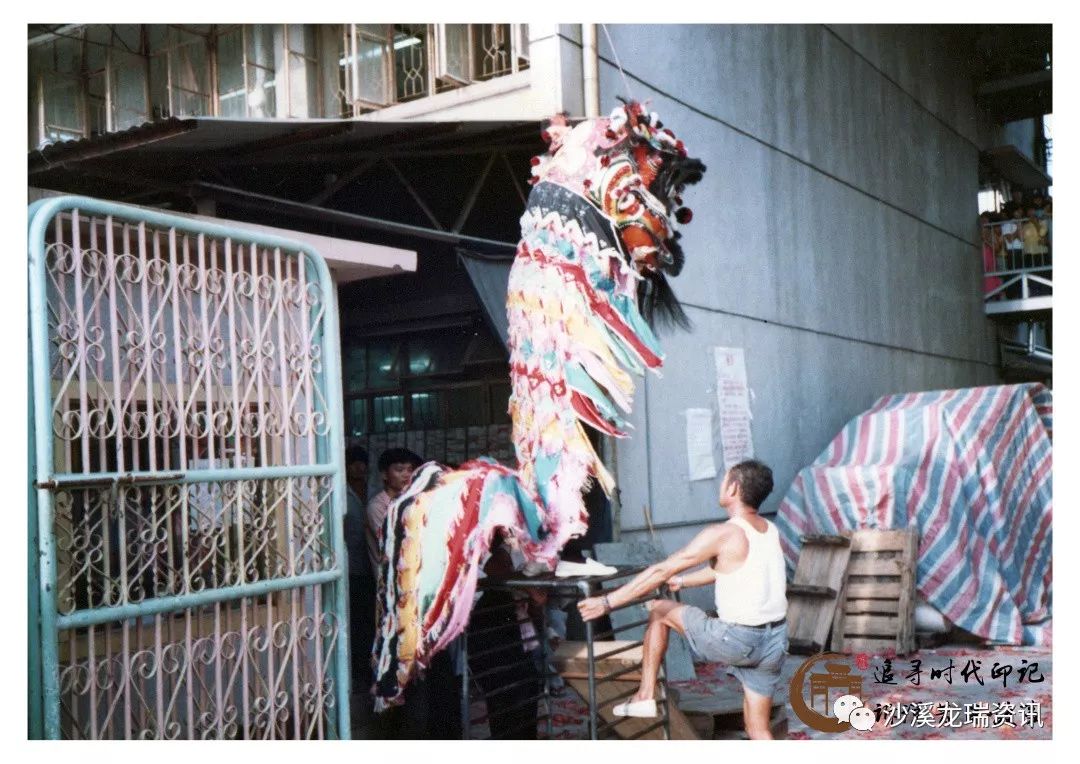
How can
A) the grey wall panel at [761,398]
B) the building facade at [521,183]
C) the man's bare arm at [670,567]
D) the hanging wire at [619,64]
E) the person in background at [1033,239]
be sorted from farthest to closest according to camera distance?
the person in background at [1033,239]
the grey wall panel at [761,398]
the hanging wire at [619,64]
the building facade at [521,183]
the man's bare arm at [670,567]

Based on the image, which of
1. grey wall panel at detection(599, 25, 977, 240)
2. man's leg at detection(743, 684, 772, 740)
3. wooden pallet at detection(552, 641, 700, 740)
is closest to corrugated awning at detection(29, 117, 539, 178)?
grey wall panel at detection(599, 25, 977, 240)

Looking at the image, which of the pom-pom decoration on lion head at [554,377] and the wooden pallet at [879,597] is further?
the wooden pallet at [879,597]

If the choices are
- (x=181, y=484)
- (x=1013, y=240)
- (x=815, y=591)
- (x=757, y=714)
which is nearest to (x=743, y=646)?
(x=757, y=714)

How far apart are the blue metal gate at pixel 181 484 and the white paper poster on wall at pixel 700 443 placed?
3.69 metres

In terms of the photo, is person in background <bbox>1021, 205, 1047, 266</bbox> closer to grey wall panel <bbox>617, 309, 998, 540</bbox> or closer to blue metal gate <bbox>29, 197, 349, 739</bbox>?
grey wall panel <bbox>617, 309, 998, 540</bbox>

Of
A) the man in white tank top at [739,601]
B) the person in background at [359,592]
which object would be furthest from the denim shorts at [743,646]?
the person in background at [359,592]

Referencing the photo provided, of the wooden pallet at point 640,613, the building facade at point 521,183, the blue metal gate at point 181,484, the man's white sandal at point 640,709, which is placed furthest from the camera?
the building facade at point 521,183

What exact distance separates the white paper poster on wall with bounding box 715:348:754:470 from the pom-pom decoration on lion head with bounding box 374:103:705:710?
3.43m

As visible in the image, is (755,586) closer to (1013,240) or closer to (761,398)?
(761,398)

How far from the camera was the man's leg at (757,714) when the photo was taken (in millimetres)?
4469

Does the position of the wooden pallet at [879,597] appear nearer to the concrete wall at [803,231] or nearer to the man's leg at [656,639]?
the concrete wall at [803,231]

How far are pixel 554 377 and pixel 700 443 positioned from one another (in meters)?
3.40

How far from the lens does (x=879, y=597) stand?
7457 mm

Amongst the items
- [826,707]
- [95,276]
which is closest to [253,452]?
[95,276]
